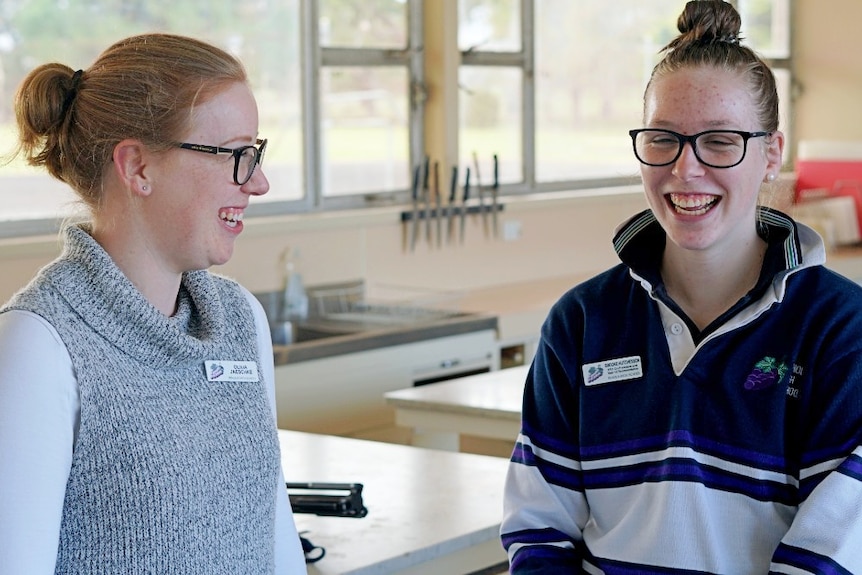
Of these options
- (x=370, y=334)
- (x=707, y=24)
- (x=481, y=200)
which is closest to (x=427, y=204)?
(x=481, y=200)

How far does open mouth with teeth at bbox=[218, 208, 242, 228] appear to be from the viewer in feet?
5.44

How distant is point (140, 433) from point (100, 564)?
0.16 metres

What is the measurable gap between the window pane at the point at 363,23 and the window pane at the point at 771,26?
10.1 feet

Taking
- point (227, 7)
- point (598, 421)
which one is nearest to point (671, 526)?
point (598, 421)

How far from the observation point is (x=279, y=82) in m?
5.04

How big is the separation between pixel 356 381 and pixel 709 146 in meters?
2.64

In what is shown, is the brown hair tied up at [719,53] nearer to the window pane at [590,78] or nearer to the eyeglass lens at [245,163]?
the eyeglass lens at [245,163]

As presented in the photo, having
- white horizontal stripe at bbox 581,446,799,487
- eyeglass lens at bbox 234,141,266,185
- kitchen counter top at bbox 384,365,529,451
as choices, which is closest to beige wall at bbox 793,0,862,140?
kitchen counter top at bbox 384,365,529,451

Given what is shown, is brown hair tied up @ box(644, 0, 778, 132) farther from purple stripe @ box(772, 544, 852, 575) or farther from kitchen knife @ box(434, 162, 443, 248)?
kitchen knife @ box(434, 162, 443, 248)

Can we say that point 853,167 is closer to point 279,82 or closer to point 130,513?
point 279,82

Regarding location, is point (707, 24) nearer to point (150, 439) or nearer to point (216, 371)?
point (216, 371)

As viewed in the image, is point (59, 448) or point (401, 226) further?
point (401, 226)

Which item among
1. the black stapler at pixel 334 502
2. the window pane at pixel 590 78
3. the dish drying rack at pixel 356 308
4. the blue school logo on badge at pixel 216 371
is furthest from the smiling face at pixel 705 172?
the window pane at pixel 590 78

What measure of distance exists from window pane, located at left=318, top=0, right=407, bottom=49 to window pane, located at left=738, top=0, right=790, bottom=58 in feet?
10.1
